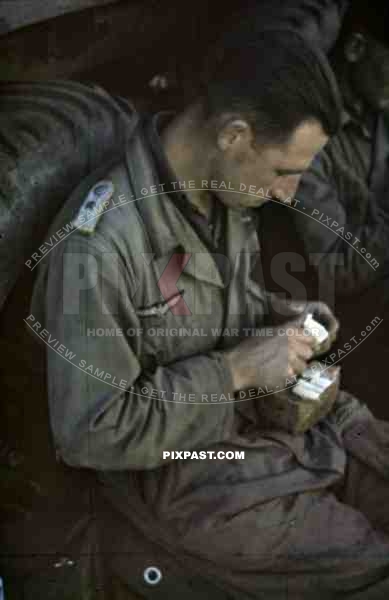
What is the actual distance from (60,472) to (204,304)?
2.45 ft

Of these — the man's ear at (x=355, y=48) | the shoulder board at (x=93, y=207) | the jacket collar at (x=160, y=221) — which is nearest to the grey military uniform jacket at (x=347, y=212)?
the man's ear at (x=355, y=48)

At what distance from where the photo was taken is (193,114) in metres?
2.54

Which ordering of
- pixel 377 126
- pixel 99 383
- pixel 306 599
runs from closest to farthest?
1. pixel 99 383
2. pixel 306 599
3. pixel 377 126

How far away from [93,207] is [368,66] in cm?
126

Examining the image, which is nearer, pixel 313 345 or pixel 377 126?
pixel 313 345

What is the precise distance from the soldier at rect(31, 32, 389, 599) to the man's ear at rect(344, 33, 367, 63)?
62cm

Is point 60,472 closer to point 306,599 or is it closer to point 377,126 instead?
point 306,599

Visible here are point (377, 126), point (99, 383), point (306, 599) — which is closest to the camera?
point (99, 383)

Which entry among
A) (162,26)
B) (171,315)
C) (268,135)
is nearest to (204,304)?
(171,315)

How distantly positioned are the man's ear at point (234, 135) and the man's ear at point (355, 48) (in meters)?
0.76

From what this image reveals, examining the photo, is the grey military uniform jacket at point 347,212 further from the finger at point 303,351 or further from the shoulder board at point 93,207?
the shoulder board at point 93,207

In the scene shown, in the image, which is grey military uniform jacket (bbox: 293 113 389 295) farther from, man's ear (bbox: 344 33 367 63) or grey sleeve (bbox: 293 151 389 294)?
man's ear (bbox: 344 33 367 63)

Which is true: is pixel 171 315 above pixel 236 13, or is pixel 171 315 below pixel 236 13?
below

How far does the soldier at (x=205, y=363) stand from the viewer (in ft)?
8.01
